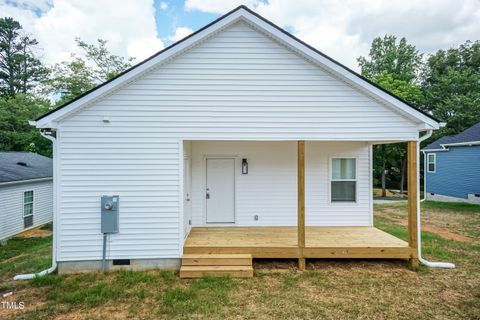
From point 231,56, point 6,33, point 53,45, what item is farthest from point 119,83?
point 6,33

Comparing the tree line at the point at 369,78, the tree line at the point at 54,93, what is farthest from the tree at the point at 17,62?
the tree line at the point at 54,93

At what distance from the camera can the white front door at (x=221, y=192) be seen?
7.44 metres

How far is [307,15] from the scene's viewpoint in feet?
44.2

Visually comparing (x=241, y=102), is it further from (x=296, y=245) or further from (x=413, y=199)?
(x=413, y=199)

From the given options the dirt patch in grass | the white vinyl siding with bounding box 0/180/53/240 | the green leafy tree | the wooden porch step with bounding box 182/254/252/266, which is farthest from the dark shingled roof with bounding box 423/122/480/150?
the green leafy tree

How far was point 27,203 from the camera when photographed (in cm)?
1326

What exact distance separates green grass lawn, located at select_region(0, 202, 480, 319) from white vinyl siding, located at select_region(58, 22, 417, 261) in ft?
2.70

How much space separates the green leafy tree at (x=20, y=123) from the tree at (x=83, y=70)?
6.48 feet

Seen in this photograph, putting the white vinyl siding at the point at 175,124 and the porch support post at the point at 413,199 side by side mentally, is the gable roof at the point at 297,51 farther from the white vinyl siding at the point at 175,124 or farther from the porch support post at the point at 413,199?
the porch support post at the point at 413,199

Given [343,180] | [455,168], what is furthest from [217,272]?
[455,168]

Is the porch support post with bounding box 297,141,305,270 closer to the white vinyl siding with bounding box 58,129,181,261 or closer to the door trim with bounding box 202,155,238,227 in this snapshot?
the door trim with bounding box 202,155,238,227

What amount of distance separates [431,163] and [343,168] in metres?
14.8

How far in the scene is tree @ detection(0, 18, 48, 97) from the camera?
2641 cm

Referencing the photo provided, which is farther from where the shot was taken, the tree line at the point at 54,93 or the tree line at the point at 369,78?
the tree line at the point at 369,78
